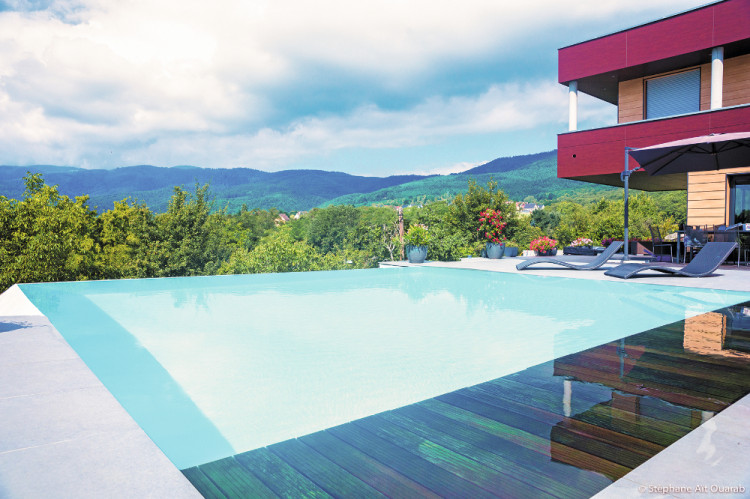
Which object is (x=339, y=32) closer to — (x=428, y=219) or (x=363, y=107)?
(x=428, y=219)

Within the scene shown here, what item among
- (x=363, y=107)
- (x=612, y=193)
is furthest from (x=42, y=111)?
(x=612, y=193)

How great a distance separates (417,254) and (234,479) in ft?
36.0

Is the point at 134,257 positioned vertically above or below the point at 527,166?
below

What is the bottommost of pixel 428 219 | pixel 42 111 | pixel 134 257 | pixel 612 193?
pixel 134 257

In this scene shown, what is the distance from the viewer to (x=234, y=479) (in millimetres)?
1703

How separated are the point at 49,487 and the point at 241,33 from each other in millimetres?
26581

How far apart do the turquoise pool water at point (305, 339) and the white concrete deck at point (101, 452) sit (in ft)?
2.44

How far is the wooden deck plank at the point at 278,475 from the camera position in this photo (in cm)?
161

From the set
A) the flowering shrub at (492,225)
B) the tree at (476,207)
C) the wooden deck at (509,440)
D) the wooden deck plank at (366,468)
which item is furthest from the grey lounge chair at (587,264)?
the wooden deck plank at (366,468)

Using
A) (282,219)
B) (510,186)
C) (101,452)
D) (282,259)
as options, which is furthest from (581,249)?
(282,219)

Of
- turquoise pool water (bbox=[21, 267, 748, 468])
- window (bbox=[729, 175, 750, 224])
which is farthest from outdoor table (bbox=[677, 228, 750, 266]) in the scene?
turquoise pool water (bbox=[21, 267, 748, 468])

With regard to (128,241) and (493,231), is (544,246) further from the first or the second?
(128,241)

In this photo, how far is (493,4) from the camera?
16750 millimetres

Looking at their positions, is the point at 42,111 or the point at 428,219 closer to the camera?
the point at 428,219
